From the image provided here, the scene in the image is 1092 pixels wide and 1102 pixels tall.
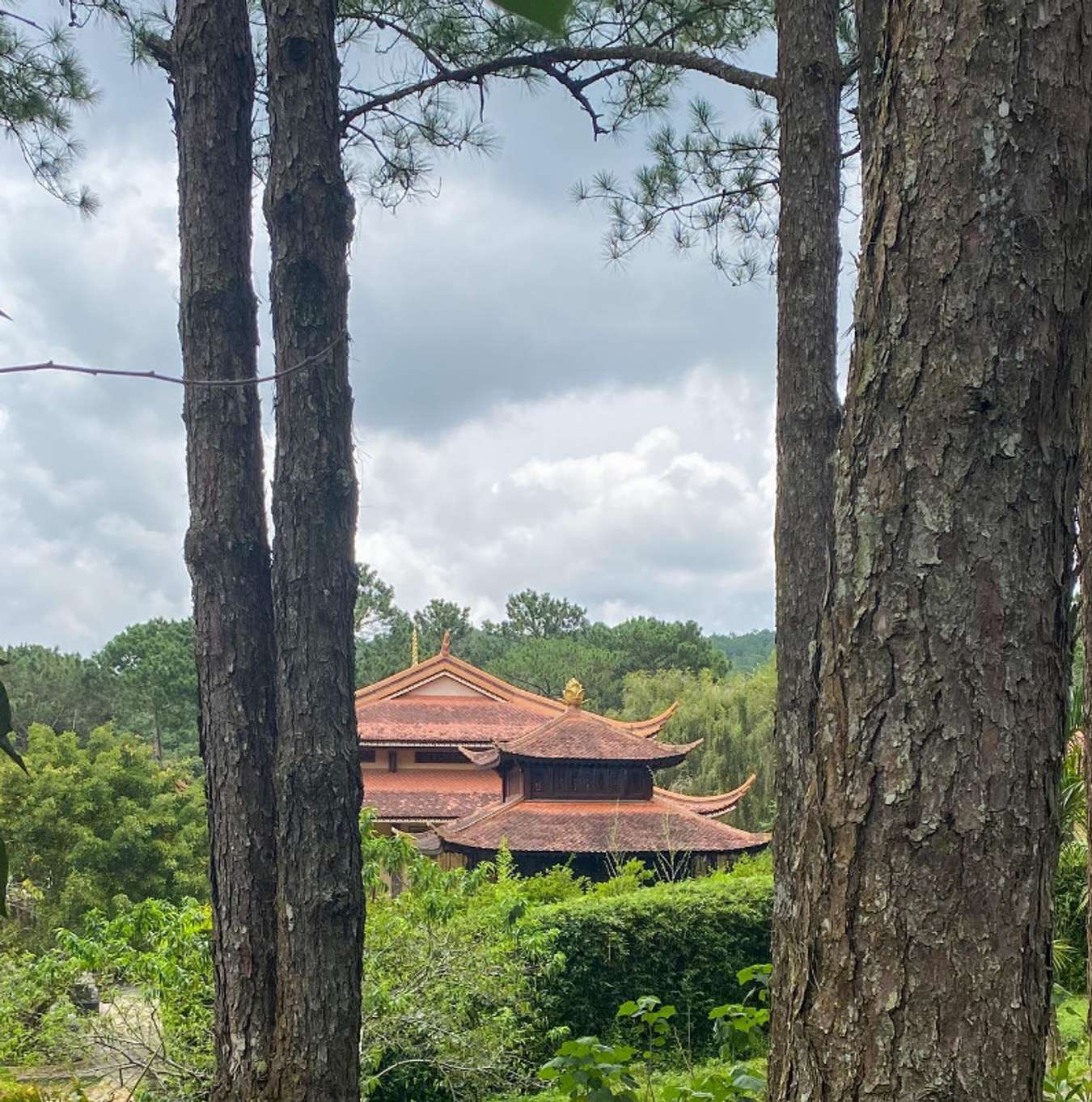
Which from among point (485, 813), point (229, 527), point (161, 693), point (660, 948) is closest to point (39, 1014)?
point (229, 527)

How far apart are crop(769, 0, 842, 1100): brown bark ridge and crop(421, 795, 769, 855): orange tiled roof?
9491 millimetres

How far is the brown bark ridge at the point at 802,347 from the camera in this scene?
3.06 meters

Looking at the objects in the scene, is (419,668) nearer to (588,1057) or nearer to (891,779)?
(588,1057)

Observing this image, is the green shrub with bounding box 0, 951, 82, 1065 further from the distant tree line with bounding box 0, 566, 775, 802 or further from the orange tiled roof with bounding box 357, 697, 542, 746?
the distant tree line with bounding box 0, 566, 775, 802

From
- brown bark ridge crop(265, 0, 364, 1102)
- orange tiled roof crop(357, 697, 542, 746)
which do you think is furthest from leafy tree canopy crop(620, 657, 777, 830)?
brown bark ridge crop(265, 0, 364, 1102)

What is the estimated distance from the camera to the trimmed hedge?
848 centimetres

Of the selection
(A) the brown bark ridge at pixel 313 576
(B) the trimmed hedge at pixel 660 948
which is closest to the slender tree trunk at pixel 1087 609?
(A) the brown bark ridge at pixel 313 576

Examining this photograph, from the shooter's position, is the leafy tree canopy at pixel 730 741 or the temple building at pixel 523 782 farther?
the leafy tree canopy at pixel 730 741

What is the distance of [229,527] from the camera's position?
2545mm

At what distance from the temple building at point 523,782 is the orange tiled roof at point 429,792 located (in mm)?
18

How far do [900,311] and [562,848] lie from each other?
38.8ft

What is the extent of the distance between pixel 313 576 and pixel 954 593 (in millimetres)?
1714

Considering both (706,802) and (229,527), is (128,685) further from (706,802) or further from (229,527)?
(229,527)

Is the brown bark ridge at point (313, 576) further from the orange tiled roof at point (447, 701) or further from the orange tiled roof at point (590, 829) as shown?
the orange tiled roof at point (447, 701)
